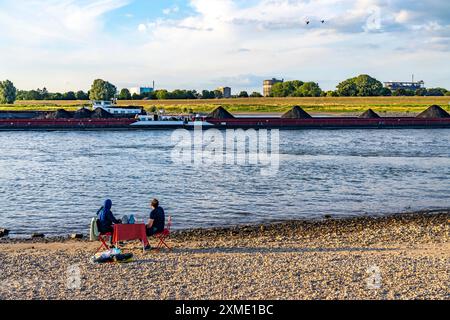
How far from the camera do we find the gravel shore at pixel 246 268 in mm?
8570

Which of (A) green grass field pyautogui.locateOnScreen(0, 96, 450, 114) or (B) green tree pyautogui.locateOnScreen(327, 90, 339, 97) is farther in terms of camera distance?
(B) green tree pyautogui.locateOnScreen(327, 90, 339, 97)

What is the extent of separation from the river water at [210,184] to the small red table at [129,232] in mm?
4304

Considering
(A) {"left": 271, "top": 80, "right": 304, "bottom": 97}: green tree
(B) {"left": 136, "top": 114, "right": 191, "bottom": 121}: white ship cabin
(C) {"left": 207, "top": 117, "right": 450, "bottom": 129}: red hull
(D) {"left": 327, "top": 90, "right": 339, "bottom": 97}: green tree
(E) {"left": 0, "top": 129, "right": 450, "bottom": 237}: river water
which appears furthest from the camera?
(A) {"left": 271, "top": 80, "right": 304, "bottom": 97}: green tree

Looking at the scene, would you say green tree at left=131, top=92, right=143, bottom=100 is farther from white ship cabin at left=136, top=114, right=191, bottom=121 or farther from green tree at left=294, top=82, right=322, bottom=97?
white ship cabin at left=136, top=114, right=191, bottom=121

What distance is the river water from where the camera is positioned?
18.4m

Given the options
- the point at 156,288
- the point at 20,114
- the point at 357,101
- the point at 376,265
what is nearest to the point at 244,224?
the point at 376,265

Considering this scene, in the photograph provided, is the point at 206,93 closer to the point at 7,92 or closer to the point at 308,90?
the point at 308,90

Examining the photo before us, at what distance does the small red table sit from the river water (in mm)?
4304

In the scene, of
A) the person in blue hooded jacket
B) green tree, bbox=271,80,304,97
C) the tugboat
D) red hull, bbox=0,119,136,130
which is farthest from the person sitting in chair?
green tree, bbox=271,80,304,97

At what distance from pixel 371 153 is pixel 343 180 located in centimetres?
1569

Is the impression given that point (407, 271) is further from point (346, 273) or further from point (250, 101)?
point (250, 101)

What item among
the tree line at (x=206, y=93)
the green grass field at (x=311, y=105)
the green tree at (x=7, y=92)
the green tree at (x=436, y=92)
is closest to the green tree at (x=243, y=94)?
the tree line at (x=206, y=93)

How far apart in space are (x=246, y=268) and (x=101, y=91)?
135m

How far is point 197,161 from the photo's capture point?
118 feet
